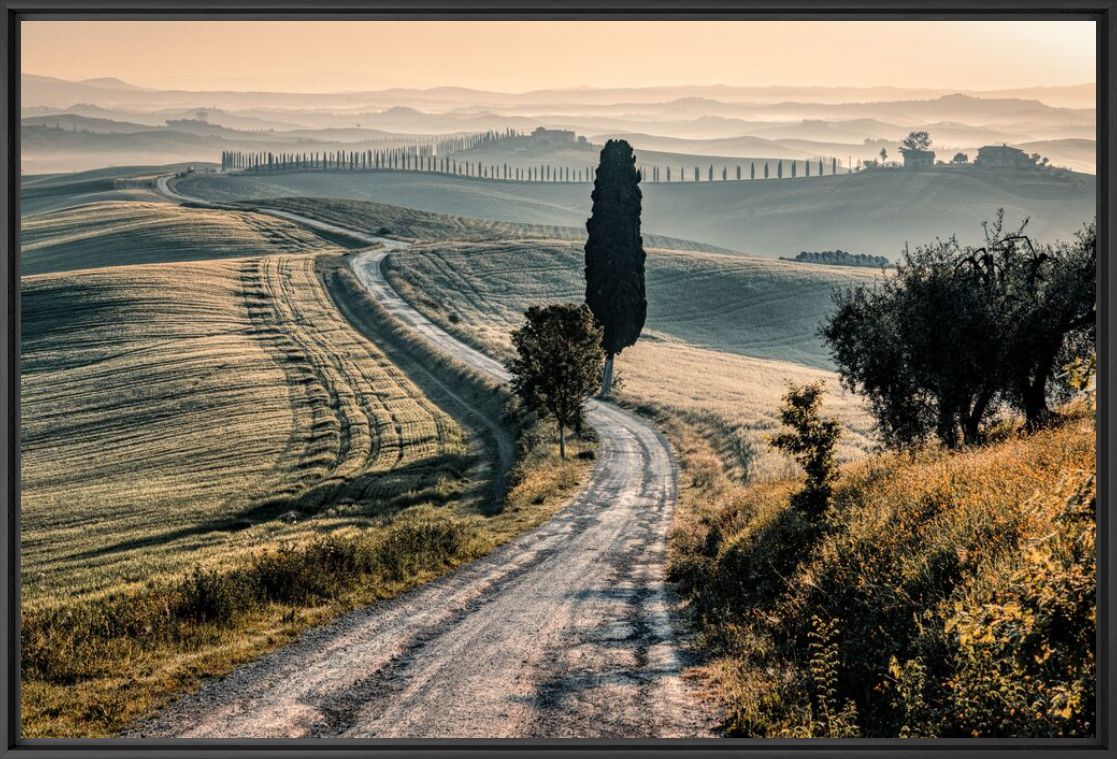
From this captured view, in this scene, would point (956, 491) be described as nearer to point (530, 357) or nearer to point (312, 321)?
point (530, 357)

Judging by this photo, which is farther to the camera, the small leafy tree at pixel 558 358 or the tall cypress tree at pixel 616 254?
the tall cypress tree at pixel 616 254

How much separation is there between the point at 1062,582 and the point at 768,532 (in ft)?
27.2

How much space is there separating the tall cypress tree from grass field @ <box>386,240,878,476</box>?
493 centimetres

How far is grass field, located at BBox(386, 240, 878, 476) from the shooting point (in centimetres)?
5453

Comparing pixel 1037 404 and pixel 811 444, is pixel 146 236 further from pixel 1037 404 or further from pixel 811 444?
pixel 1037 404

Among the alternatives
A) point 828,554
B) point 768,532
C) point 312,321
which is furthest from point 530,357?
point 312,321

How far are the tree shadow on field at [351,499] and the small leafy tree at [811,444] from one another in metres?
18.2

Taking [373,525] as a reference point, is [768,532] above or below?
above

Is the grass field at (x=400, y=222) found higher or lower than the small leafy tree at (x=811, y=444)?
higher

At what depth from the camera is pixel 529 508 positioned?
29422 mm

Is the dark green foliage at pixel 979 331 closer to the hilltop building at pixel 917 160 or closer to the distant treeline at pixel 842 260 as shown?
the distant treeline at pixel 842 260

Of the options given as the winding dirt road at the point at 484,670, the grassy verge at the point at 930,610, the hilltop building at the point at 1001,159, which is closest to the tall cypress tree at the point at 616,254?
the winding dirt road at the point at 484,670

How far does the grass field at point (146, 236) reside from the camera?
341ft

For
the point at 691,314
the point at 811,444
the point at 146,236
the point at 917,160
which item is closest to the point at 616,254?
the point at 811,444
